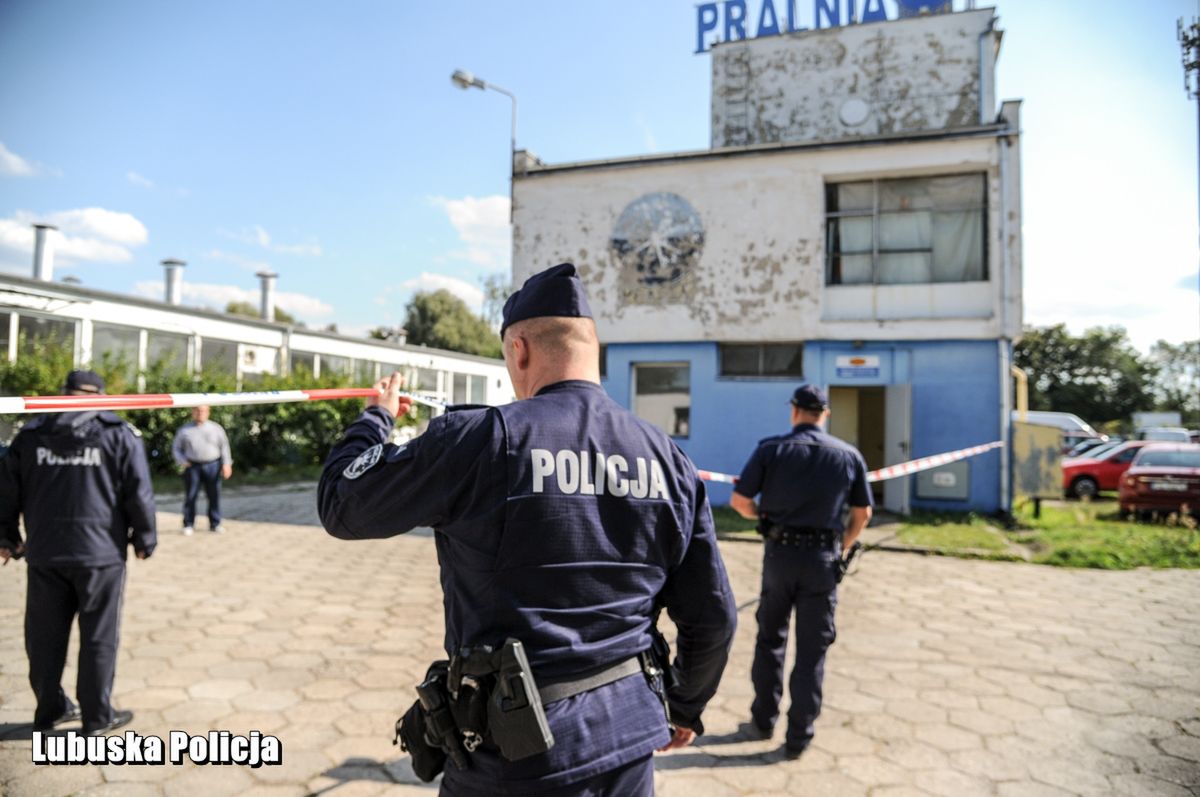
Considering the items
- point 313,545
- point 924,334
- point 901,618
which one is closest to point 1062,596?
point 901,618

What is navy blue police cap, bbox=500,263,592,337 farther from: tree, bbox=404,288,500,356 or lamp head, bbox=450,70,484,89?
tree, bbox=404,288,500,356

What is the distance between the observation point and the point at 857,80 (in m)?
17.3

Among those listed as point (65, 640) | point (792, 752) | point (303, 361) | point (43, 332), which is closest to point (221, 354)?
point (303, 361)

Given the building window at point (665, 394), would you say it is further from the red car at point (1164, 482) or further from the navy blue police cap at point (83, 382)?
the navy blue police cap at point (83, 382)

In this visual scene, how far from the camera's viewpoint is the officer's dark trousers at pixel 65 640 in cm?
401

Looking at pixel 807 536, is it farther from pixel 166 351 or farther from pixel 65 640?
pixel 166 351

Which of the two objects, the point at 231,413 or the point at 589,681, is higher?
the point at 231,413

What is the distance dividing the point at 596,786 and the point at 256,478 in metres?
18.6

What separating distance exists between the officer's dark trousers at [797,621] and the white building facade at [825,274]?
9.88 metres

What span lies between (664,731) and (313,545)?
9334mm

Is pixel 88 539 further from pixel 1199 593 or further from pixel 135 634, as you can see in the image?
pixel 1199 593

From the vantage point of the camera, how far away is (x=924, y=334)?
44.8 feet

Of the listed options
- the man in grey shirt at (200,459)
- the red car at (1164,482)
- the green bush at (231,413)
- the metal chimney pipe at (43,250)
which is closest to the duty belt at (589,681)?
the red car at (1164,482)

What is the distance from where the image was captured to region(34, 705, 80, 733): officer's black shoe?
4.04 m
